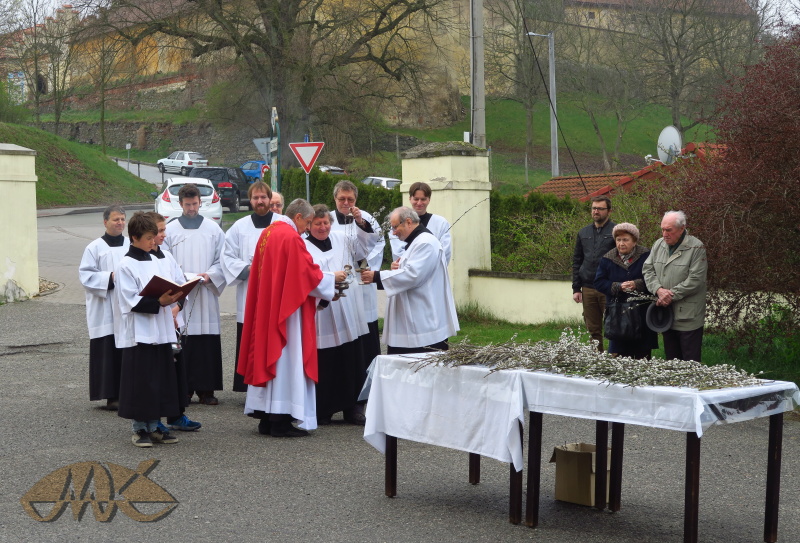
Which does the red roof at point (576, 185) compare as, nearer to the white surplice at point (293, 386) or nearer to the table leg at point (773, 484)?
the white surplice at point (293, 386)

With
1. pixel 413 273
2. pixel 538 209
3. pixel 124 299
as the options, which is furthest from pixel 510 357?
pixel 538 209

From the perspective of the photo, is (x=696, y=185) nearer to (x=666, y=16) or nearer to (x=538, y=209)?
(x=538, y=209)

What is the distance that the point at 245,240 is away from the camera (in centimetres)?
973

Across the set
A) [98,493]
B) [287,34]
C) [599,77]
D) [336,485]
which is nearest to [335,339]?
[336,485]

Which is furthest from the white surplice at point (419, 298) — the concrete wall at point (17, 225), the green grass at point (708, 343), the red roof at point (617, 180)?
the concrete wall at point (17, 225)

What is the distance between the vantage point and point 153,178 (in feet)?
170

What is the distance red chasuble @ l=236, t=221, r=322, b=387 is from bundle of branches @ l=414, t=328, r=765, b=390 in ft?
6.63

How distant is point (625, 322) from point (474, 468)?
6.92ft

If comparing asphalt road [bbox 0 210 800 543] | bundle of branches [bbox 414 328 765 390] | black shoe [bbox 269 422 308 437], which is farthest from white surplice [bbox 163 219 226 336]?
bundle of branches [bbox 414 328 765 390]

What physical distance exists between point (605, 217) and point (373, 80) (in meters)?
24.8

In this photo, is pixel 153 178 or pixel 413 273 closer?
pixel 413 273

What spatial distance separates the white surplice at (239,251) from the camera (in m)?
9.58

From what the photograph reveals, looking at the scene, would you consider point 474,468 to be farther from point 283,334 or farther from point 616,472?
point 283,334

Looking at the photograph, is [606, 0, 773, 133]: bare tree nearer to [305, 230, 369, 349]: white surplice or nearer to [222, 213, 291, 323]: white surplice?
[222, 213, 291, 323]: white surplice
